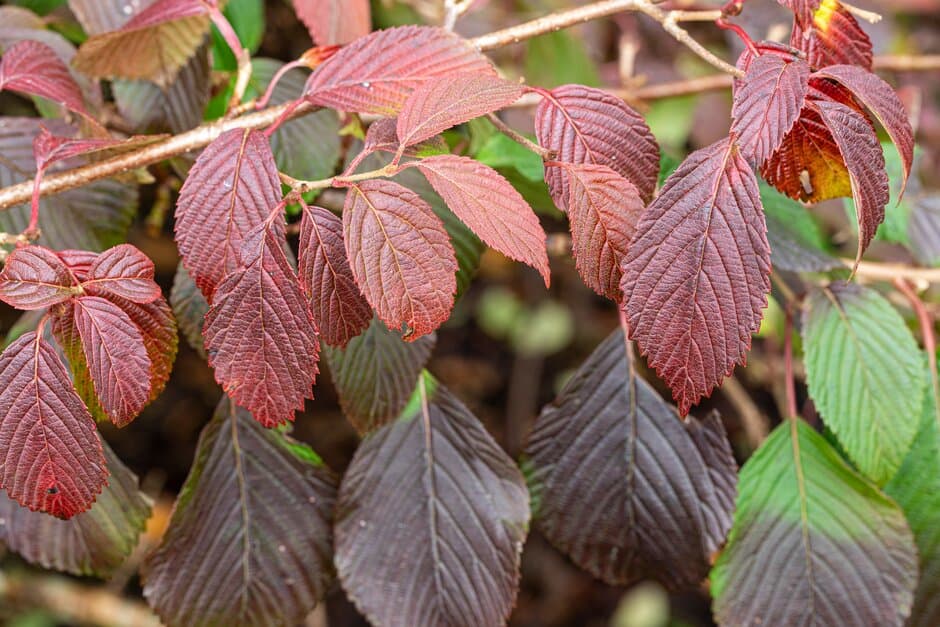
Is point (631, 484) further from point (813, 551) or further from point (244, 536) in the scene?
point (244, 536)

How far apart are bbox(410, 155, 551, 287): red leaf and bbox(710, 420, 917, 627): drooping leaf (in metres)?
0.35

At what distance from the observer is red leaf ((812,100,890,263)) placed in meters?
0.41

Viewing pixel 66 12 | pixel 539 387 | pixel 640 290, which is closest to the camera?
pixel 640 290

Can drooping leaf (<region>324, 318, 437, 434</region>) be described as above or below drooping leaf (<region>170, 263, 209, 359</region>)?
below

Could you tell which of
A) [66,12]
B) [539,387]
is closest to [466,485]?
[66,12]

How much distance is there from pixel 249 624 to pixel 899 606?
490 mm

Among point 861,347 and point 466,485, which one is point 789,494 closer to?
point 861,347

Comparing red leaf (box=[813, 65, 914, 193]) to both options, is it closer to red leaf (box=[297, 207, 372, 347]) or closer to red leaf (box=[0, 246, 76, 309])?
red leaf (box=[297, 207, 372, 347])

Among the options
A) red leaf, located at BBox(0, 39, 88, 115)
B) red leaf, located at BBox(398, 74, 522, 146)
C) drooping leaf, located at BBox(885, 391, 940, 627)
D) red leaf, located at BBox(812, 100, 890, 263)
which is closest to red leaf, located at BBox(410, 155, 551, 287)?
red leaf, located at BBox(398, 74, 522, 146)

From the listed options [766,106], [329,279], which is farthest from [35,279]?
[766,106]

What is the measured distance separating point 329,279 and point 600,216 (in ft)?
0.50

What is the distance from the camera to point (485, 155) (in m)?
0.66

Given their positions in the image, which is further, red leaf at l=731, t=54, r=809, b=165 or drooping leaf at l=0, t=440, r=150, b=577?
drooping leaf at l=0, t=440, r=150, b=577

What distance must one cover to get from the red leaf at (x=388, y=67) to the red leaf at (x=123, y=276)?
5.5 inches
